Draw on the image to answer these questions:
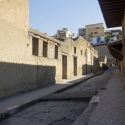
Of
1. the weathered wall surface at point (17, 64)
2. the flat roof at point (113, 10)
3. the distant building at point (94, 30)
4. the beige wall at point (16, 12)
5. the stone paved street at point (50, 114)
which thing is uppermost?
the distant building at point (94, 30)

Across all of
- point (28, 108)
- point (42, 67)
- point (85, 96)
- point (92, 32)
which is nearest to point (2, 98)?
point (28, 108)

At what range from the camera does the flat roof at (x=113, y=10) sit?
16.3 feet

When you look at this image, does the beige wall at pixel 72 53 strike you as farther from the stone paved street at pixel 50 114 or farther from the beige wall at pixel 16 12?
the stone paved street at pixel 50 114

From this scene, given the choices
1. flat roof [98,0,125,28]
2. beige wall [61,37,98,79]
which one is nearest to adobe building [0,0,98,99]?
beige wall [61,37,98,79]

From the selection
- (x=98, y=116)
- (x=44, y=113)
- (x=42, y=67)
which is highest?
(x=42, y=67)

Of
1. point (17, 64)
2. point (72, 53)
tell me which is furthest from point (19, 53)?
point (72, 53)

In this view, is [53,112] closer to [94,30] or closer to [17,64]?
[17,64]

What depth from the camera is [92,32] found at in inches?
2589

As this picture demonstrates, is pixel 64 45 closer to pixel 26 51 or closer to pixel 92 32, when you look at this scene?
pixel 26 51

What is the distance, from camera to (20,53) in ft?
29.2

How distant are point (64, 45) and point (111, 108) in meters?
11.5

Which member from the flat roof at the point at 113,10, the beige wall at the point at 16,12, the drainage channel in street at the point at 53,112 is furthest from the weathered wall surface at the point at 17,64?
the flat roof at the point at 113,10

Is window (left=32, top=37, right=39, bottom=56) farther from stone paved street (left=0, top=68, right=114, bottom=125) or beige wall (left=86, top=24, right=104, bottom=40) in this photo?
beige wall (left=86, top=24, right=104, bottom=40)

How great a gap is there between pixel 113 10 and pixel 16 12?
4991 mm
